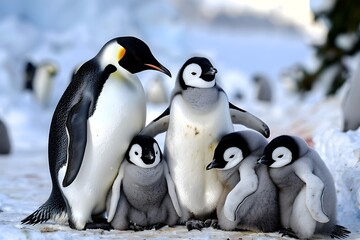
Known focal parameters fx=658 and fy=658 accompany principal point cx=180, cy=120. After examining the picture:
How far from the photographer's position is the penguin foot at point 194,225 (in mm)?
3360

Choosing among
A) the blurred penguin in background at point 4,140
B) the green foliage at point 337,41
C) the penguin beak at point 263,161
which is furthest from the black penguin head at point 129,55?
the green foliage at point 337,41

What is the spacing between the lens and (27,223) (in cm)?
344

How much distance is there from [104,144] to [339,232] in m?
1.28

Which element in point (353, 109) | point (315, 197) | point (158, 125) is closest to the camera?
point (315, 197)

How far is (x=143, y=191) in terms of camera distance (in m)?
3.30

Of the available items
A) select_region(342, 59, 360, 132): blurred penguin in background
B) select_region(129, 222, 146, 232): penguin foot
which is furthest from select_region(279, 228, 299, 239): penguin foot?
select_region(342, 59, 360, 132): blurred penguin in background

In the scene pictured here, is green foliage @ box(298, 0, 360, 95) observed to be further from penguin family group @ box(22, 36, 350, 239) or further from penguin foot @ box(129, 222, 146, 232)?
penguin foot @ box(129, 222, 146, 232)

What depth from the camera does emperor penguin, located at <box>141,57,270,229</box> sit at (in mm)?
3398

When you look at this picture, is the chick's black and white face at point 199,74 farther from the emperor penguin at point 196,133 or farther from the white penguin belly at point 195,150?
the white penguin belly at point 195,150

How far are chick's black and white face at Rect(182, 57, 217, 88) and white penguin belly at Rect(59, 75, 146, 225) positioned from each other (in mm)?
298

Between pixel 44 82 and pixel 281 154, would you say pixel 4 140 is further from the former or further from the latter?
pixel 44 82

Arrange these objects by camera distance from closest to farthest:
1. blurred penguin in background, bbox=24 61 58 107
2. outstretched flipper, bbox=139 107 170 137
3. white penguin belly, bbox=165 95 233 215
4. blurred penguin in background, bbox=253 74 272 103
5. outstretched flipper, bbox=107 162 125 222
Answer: outstretched flipper, bbox=107 162 125 222 → white penguin belly, bbox=165 95 233 215 → outstretched flipper, bbox=139 107 170 137 → blurred penguin in background, bbox=24 61 58 107 → blurred penguin in background, bbox=253 74 272 103

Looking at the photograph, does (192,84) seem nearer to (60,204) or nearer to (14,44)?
(60,204)

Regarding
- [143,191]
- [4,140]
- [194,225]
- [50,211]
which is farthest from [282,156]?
[4,140]
